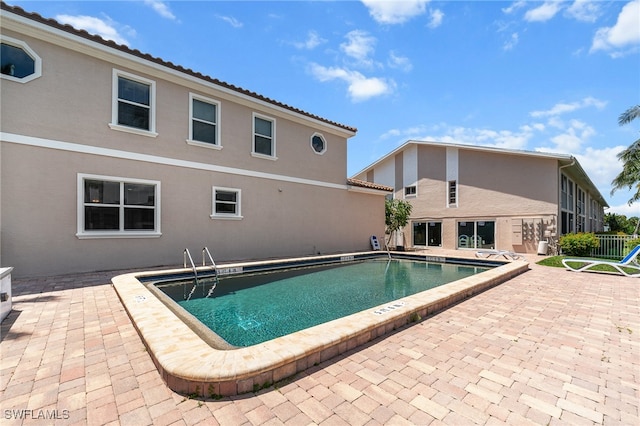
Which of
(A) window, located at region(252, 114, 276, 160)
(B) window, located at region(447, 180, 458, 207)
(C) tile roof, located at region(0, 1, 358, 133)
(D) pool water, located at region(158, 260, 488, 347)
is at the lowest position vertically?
(D) pool water, located at region(158, 260, 488, 347)

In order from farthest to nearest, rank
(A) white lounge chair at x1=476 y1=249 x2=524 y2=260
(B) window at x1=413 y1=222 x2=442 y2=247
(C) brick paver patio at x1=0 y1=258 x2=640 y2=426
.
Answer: (B) window at x1=413 y1=222 x2=442 y2=247
(A) white lounge chair at x1=476 y1=249 x2=524 y2=260
(C) brick paver patio at x1=0 y1=258 x2=640 y2=426

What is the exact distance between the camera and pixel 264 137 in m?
13.0

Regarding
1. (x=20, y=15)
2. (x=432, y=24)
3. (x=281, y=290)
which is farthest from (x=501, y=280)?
(x=20, y=15)

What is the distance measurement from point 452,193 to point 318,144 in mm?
11614

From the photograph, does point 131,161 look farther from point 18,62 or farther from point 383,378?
point 383,378

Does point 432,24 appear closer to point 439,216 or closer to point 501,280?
point 501,280

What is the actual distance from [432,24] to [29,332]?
1445cm

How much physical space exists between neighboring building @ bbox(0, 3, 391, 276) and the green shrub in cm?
1421

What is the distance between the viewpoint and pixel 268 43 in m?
12.0

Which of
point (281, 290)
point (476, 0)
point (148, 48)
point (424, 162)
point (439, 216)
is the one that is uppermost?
point (476, 0)

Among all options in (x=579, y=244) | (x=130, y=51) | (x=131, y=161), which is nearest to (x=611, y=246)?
(x=579, y=244)

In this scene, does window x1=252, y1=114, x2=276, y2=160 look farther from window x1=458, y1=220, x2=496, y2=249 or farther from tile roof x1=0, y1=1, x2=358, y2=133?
window x1=458, y1=220, x2=496, y2=249

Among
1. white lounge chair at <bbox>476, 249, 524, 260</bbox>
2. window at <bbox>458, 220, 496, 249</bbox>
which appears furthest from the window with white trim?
white lounge chair at <bbox>476, 249, 524, 260</bbox>

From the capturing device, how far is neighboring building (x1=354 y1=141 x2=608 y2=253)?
684 inches
